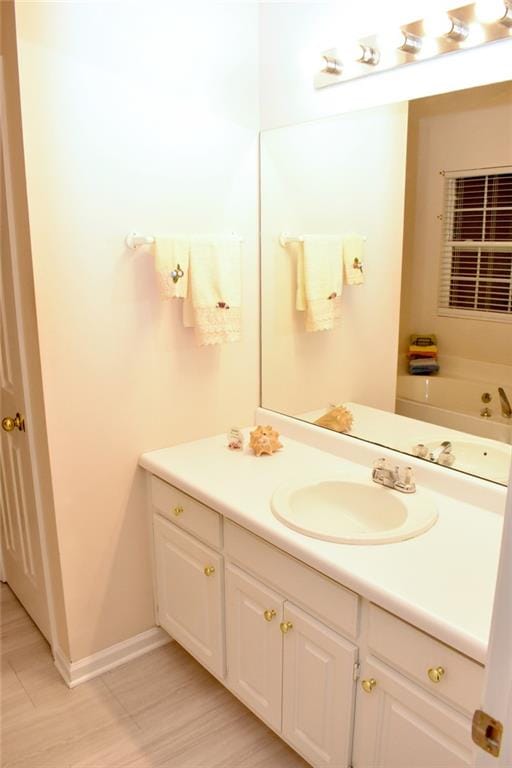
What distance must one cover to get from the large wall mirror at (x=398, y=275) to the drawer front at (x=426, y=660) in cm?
58

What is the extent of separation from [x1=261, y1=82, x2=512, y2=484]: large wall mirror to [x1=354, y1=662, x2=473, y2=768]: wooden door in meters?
0.64

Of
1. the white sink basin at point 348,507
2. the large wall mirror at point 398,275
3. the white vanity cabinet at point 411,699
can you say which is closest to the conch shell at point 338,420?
the large wall mirror at point 398,275

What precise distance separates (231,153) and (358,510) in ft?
4.36

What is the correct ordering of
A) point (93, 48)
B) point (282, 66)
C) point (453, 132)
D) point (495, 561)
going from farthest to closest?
1. point (282, 66)
2. point (93, 48)
3. point (453, 132)
4. point (495, 561)

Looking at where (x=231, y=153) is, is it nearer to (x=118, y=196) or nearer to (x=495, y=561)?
(x=118, y=196)

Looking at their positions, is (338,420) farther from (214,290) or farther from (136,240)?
(136,240)

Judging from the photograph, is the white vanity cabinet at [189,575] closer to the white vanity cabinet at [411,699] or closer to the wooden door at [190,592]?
the wooden door at [190,592]

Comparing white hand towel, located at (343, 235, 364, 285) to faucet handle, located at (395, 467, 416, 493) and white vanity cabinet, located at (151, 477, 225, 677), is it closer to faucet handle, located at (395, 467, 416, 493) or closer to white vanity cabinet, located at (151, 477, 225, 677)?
faucet handle, located at (395, 467, 416, 493)

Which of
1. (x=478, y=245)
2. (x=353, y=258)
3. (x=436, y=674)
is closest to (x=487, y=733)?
(x=436, y=674)

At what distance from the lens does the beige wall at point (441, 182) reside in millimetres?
1507

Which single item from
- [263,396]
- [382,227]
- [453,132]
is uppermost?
[453,132]

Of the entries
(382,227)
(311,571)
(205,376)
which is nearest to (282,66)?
(382,227)

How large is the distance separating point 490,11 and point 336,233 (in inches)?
30.1

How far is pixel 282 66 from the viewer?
79.8 inches
